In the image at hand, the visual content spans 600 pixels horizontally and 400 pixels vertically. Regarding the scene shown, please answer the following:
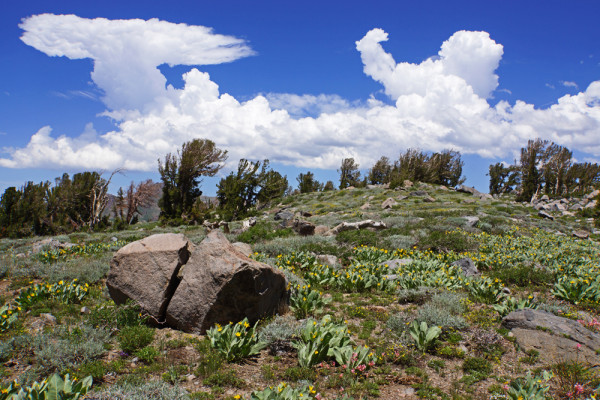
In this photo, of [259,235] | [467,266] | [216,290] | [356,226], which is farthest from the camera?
[259,235]

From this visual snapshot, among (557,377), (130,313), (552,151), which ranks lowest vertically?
(557,377)

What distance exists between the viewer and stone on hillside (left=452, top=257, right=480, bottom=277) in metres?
11.0

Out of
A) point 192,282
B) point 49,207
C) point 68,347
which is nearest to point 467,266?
point 192,282

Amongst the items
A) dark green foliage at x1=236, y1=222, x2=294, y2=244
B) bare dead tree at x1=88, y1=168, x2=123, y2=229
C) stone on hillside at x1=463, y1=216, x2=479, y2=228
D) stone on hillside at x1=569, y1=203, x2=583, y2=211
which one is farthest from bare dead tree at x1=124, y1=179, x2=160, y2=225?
stone on hillside at x1=569, y1=203, x2=583, y2=211

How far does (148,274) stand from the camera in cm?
671

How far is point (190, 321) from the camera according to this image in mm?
6418

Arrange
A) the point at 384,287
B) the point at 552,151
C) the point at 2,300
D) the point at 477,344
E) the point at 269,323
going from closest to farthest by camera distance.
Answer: the point at 477,344, the point at 269,323, the point at 2,300, the point at 384,287, the point at 552,151

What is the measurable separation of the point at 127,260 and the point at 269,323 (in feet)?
10.1

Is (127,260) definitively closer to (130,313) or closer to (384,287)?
(130,313)

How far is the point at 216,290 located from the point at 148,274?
5.15 ft

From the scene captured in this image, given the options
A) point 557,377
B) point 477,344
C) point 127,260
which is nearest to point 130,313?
point 127,260

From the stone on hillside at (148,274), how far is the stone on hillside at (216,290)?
22 centimetres

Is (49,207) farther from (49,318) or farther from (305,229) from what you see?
(49,318)

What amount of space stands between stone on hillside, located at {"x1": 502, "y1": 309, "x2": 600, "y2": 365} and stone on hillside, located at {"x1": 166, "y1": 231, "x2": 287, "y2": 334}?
4881mm
